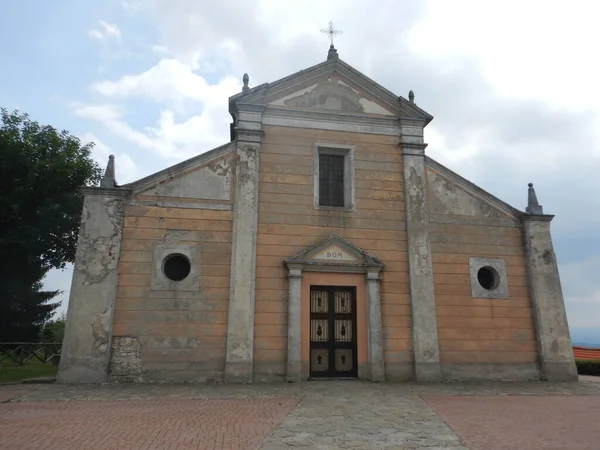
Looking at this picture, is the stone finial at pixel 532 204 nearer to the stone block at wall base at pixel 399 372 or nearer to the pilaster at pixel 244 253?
the stone block at wall base at pixel 399 372

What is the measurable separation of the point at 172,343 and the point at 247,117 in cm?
718

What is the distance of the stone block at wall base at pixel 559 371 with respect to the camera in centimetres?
1281

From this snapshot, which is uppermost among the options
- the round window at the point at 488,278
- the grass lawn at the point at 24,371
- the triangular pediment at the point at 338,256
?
the triangular pediment at the point at 338,256

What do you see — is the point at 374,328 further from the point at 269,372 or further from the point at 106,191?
the point at 106,191

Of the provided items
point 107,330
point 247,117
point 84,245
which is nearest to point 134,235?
point 84,245

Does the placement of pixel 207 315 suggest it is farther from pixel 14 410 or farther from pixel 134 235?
pixel 14 410

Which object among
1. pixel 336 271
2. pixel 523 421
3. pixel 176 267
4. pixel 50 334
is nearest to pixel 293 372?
pixel 336 271

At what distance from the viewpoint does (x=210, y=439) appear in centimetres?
622

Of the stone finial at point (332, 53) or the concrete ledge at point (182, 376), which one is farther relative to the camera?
the stone finial at point (332, 53)

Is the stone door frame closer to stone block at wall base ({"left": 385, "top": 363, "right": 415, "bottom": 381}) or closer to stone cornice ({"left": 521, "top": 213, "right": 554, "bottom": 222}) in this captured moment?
stone block at wall base ({"left": 385, "top": 363, "right": 415, "bottom": 381})

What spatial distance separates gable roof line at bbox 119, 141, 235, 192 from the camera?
12.3 m

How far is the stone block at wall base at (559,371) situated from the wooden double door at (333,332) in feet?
19.3

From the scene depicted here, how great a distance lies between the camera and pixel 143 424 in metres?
7.02

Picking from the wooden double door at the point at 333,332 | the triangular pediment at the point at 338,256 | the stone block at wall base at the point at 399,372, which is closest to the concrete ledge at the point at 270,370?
the wooden double door at the point at 333,332
